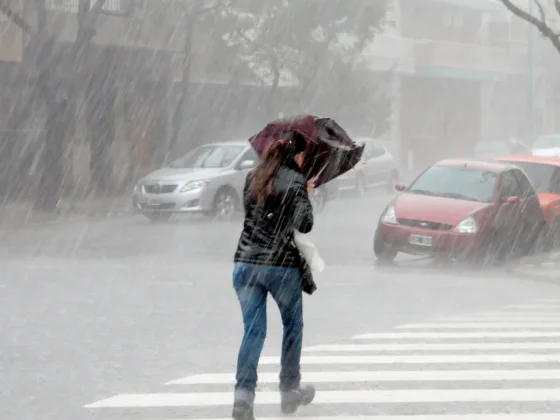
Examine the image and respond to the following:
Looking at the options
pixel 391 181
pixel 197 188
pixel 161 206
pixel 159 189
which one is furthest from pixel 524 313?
pixel 391 181

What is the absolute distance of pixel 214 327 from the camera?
1077cm

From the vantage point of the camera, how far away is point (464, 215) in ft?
53.3

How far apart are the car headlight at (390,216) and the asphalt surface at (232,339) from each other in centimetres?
67

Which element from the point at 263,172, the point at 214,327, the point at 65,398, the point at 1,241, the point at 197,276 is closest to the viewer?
the point at 263,172

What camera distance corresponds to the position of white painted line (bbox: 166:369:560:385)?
26.8 feet

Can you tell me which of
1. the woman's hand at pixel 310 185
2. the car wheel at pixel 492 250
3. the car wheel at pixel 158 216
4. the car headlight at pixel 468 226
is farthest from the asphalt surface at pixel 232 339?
the car wheel at pixel 158 216

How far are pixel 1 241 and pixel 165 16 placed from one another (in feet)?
40.0

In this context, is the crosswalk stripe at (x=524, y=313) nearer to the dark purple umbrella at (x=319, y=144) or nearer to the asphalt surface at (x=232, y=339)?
the asphalt surface at (x=232, y=339)

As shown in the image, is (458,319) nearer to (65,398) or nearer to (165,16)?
(65,398)

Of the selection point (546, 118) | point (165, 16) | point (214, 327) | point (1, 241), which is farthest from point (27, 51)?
point (546, 118)

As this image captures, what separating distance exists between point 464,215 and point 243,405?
394 inches

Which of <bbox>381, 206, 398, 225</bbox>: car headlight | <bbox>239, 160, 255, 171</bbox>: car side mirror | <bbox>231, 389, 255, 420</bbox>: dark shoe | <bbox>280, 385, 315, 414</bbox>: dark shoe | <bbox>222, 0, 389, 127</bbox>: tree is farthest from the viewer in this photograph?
<bbox>222, 0, 389, 127</bbox>: tree

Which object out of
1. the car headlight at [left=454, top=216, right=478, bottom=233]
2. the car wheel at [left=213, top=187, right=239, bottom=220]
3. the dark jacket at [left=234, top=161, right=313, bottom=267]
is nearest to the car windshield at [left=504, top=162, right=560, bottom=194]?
the car headlight at [left=454, top=216, right=478, bottom=233]

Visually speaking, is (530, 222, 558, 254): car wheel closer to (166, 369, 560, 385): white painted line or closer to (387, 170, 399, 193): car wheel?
(166, 369, 560, 385): white painted line
